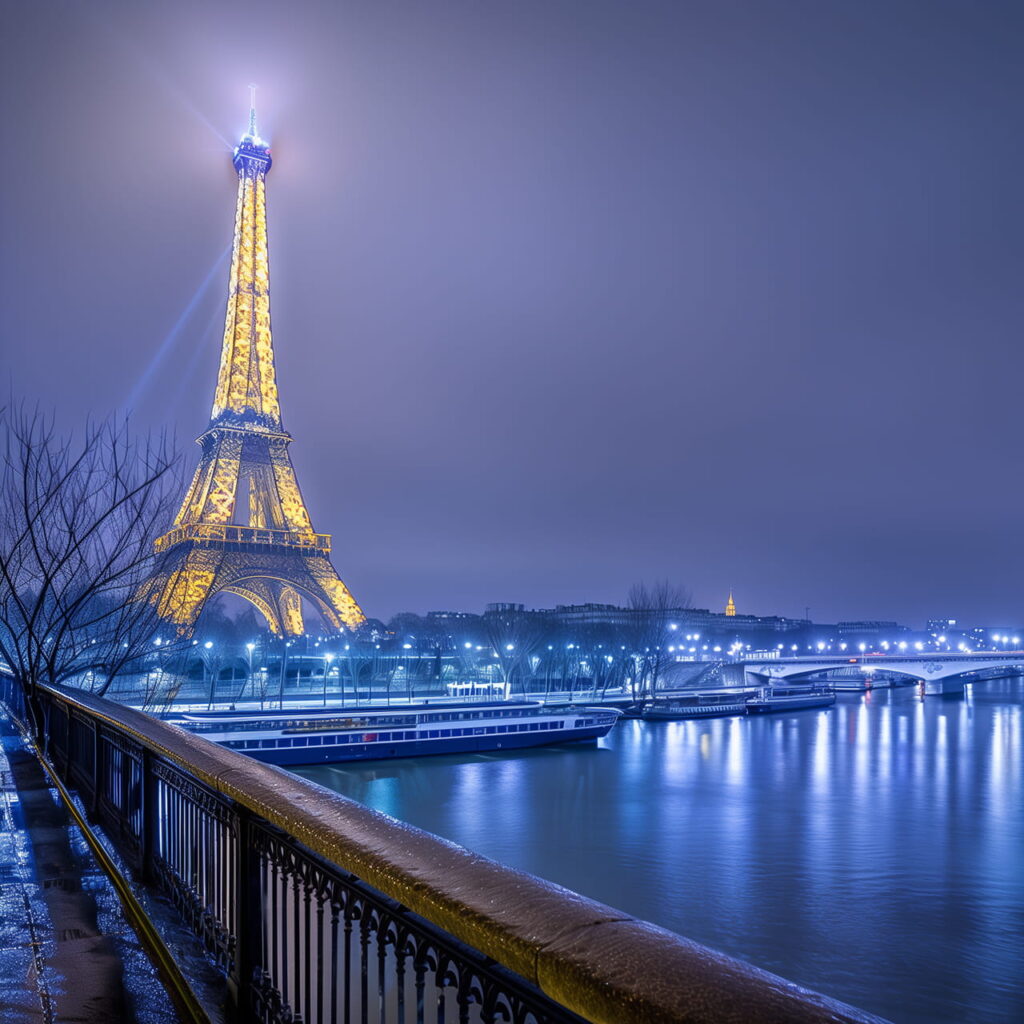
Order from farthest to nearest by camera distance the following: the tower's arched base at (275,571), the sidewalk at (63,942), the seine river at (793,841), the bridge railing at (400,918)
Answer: the tower's arched base at (275,571) < the seine river at (793,841) < the sidewalk at (63,942) < the bridge railing at (400,918)

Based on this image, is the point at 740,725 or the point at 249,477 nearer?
the point at 740,725

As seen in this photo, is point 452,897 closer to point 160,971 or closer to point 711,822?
point 160,971

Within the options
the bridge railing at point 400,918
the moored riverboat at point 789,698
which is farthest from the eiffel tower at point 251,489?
the bridge railing at point 400,918

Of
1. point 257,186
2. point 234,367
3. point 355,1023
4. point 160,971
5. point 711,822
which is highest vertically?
point 257,186

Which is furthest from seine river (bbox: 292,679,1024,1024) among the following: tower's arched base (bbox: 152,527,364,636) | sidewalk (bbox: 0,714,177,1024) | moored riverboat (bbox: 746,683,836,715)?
tower's arched base (bbox: 152,527,364,636)

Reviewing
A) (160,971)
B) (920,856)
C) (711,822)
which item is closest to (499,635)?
(711,822)

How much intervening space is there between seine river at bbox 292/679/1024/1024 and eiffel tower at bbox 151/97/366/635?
2274 cm

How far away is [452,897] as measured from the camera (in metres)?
1.81

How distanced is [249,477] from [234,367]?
8.23 meters

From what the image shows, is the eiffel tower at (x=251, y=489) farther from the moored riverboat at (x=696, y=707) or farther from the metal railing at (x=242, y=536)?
the moored riverboat at (x=696, y=707)

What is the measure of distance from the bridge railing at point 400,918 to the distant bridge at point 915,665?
237ft

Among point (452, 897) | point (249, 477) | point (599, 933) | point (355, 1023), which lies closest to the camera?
point (599, 933)

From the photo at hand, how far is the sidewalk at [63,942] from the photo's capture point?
339cm

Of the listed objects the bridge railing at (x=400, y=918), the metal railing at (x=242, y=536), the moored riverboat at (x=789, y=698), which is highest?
the metal railing at (x=242, y=536)
